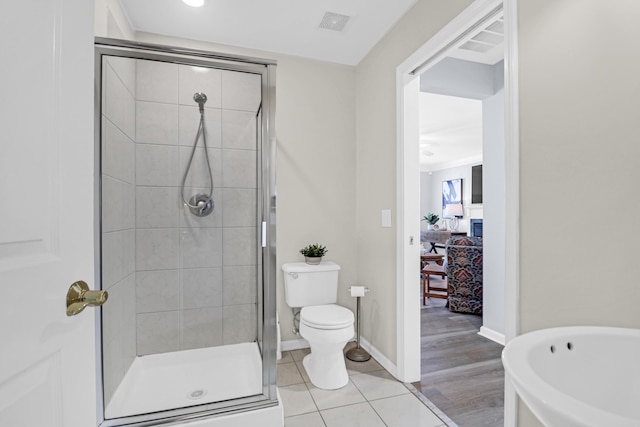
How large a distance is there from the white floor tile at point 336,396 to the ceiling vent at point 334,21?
2537 mm

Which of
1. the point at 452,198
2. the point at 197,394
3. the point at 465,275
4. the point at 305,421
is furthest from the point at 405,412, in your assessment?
the point at 452,198

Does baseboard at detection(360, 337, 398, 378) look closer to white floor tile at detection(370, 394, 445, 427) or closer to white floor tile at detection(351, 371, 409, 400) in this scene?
white floor tile at detection(351, 371, 409, 400)

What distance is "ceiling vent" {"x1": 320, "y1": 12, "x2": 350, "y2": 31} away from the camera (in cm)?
218

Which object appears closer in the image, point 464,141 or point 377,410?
point 377,410

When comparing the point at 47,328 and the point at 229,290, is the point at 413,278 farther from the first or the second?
the point at 47,328

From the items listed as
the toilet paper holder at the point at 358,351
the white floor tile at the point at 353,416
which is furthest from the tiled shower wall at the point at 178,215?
Result: the toilet paper holder at the point at 358,351

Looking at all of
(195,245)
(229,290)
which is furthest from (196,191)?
(229,290)

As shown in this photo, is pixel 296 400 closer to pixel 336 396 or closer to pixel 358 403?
pixel 336 396

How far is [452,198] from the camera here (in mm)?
8688

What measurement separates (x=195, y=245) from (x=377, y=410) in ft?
5.17

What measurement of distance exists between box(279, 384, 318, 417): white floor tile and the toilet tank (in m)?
0.59

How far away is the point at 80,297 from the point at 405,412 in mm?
1808

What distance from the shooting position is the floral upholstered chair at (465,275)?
348 cm

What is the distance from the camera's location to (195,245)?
2.21m
